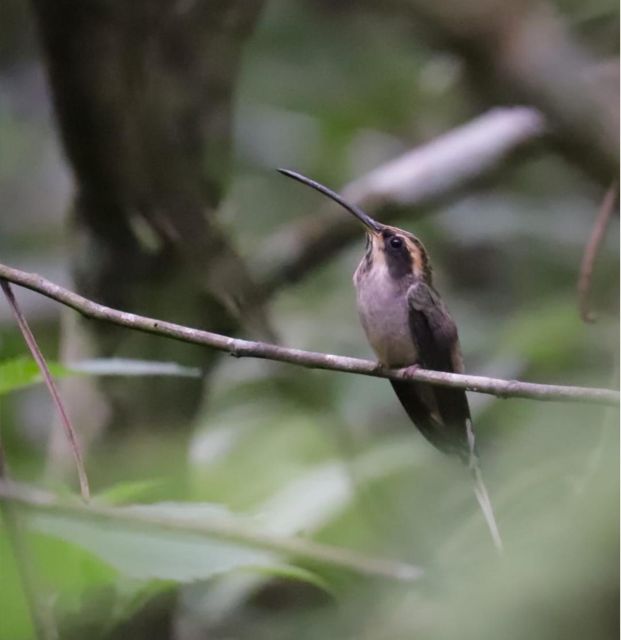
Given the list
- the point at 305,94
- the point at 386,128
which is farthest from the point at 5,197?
the point at 386,128

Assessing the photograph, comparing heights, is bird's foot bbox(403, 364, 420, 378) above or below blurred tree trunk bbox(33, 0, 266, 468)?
below

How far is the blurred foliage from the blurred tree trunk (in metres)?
0.08

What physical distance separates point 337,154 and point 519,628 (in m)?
1.68

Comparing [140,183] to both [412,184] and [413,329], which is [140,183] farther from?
[413,329]

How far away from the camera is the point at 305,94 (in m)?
2.02

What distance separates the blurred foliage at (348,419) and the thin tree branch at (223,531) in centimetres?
1

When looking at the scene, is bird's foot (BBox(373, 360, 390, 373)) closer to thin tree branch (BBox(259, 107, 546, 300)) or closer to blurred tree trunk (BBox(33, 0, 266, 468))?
blurred tree trunk (BBox(33, 0, 266, 468))

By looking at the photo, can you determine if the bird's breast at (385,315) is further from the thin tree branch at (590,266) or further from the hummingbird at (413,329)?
the thin tree branch at (590,266)

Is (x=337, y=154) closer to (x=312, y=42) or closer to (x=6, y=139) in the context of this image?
(x=312, y=42)

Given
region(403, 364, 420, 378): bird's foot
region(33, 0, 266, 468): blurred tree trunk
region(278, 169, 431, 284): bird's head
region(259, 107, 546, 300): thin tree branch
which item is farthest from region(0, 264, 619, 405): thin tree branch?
region(259, 107, 546, 300): thin tree branch

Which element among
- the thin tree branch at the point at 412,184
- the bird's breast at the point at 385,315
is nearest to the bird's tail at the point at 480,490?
the bird's breast at the point at 385,315

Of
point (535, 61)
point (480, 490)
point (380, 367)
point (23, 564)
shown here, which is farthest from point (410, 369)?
point (23, 564)

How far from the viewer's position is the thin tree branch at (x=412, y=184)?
1.45 meters

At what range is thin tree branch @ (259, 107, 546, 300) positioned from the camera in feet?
4.77
